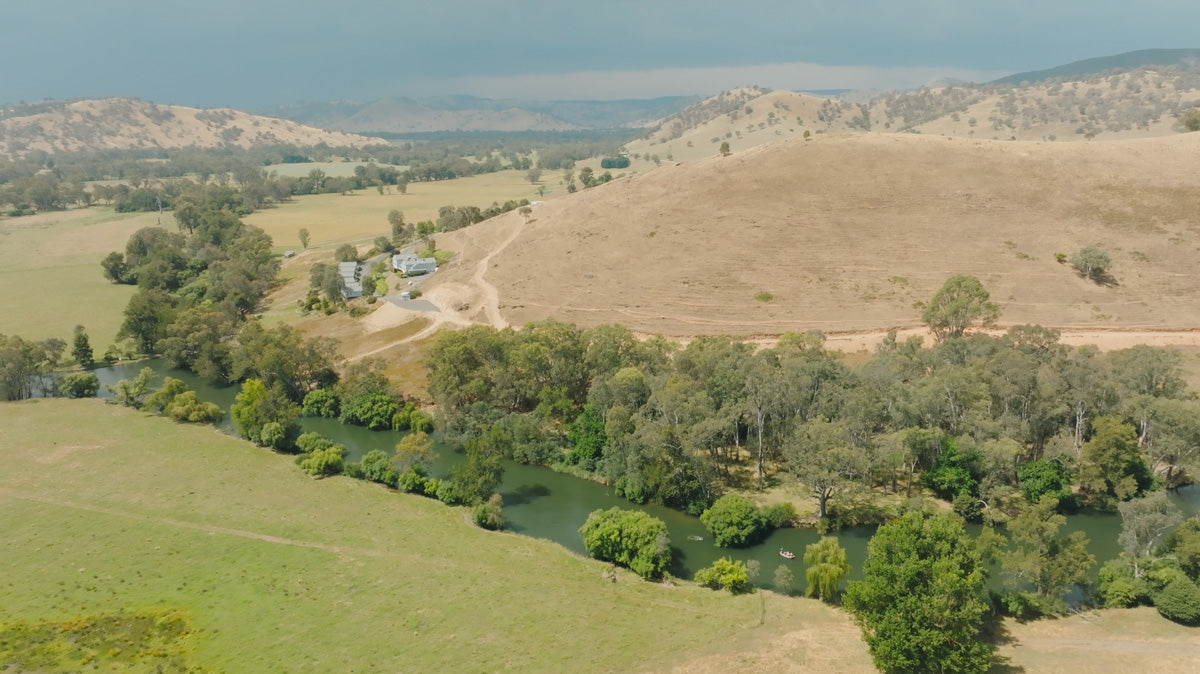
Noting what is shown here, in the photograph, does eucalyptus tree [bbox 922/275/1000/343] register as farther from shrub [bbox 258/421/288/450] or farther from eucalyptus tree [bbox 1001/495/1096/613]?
shrub [bbox 258/421/288/450]

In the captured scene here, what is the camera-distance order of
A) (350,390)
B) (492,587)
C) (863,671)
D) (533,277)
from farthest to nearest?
(533,277) < (350,390) < (492,587) < (863,671)

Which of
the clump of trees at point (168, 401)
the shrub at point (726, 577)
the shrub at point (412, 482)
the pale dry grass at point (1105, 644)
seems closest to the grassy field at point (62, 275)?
the clump of trees at point (168, 401)

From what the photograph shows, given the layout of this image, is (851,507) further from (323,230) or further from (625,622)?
(323,230)

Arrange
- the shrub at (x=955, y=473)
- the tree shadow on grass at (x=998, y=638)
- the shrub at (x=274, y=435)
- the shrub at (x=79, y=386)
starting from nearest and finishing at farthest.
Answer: the tree shadow on grass at (x=998, y=638) → the shrub at (x=955, y=473) → the shrub at (x=274, y=435) → the shrub at (x=79, y=386)

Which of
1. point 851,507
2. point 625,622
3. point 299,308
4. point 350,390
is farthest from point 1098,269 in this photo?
point 299,308

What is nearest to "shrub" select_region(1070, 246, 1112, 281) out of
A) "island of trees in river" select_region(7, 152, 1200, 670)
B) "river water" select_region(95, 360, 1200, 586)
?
"island of trees in river" select_region(7, 152, 1200, 670)

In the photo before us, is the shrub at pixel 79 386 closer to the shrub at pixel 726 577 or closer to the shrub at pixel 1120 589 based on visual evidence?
the shrub at pixel 726 577

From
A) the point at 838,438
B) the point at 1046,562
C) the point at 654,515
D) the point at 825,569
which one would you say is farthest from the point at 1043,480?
the point at 654,515
